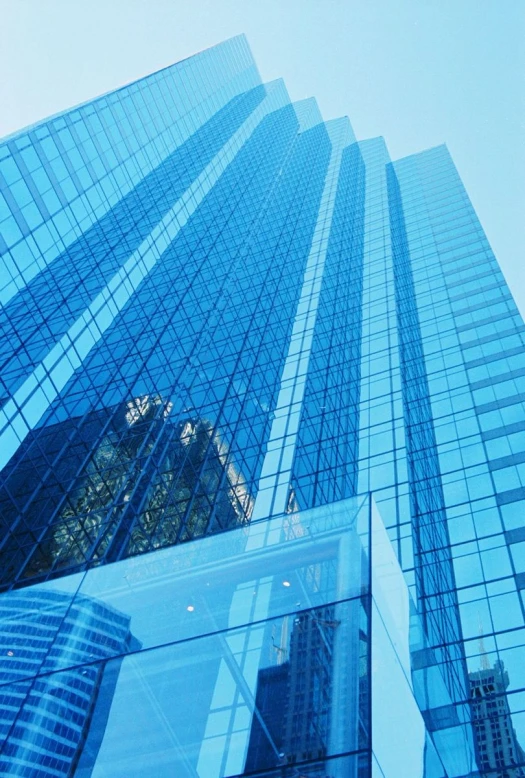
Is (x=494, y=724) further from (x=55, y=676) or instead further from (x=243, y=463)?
(x=243, y=463)

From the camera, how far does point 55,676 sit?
15727 millimetres

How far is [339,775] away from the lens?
39.2ft

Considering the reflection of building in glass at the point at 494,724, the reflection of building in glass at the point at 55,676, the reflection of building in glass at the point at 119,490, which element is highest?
the reflection of building in glass at the point at 119,490

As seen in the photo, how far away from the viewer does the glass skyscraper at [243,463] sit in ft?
47.0

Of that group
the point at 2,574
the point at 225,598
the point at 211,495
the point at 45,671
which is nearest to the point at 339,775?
the point at 225,598

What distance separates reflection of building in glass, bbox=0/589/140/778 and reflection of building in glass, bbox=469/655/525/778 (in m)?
14.8

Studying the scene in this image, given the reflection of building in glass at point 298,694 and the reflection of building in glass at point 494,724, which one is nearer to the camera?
the reflection of building in glass at point 298,694

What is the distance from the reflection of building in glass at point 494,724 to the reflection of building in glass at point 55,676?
48.7 ft

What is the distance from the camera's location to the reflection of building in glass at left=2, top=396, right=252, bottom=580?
38.8 m

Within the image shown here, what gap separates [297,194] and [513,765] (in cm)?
7666

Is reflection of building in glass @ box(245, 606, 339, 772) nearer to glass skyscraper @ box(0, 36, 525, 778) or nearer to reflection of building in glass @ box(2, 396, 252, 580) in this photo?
glass skyscraper @ box(0, 36, 525, 778)

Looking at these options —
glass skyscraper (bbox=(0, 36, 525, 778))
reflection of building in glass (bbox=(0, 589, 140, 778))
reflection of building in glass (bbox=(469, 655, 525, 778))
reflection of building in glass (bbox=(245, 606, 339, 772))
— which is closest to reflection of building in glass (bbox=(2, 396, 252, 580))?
glass skyscraper (bbox=(0, 36, 525, 778))

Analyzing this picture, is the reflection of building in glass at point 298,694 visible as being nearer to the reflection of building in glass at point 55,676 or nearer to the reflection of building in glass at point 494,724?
the reflection of building in glass at point 55,676

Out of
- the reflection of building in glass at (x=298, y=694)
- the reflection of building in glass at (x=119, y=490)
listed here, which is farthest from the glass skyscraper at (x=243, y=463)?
the reflection of building in glass at (x=119, y=490)
